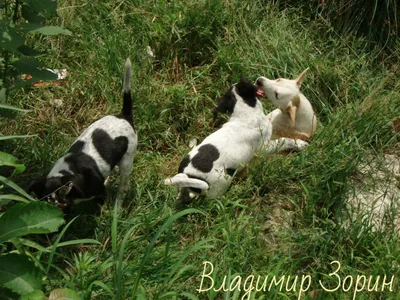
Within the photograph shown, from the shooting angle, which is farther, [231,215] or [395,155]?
[395,155]

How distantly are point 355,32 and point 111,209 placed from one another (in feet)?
8.54

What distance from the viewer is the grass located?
3293 mm

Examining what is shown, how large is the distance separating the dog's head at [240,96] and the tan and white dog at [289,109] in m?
0.13

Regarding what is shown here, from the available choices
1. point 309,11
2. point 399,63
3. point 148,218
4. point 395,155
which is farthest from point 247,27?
point 148,218

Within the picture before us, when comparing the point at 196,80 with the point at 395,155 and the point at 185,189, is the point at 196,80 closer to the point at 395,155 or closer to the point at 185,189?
the point at 185,189

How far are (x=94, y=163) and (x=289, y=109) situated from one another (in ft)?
4.83

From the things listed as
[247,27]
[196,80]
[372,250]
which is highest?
[247,27]

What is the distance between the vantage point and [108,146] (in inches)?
148

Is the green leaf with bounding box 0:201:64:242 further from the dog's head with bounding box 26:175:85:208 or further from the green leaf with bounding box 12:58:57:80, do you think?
the green leaf with bounding box 12:58:57:80

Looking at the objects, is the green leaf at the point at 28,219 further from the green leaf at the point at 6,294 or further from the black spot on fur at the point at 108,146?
the black spot on fur at the point at 108,146

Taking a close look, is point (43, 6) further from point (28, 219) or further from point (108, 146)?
point (28, 219)

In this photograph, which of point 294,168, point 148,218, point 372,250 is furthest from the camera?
point 294,168

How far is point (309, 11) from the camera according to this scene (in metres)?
5.07

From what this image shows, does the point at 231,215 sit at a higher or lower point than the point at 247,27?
lower
